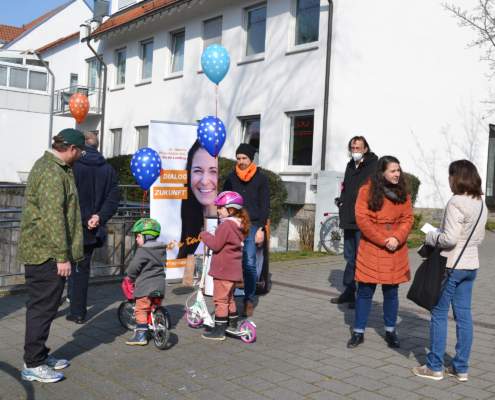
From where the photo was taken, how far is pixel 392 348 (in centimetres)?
523

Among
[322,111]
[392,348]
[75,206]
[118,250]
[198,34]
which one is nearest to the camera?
[75,206]

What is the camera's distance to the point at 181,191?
7980mm

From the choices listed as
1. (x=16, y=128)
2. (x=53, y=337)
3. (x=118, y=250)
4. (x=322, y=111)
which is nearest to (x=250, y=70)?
(x=322, y=111)

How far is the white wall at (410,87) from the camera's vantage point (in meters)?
14.0

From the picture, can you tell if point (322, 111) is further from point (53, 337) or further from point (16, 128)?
point (16, 128)

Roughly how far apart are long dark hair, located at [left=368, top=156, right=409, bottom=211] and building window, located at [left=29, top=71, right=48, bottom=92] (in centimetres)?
3407

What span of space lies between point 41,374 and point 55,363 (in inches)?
10.5

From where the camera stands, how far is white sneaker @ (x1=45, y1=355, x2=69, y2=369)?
433 cm

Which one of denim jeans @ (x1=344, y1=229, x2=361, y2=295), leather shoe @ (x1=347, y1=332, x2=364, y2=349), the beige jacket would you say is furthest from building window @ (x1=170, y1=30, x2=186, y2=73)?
the beige jacket

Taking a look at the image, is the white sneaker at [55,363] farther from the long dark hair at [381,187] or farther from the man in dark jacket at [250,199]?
the long dark hair at [381,187]

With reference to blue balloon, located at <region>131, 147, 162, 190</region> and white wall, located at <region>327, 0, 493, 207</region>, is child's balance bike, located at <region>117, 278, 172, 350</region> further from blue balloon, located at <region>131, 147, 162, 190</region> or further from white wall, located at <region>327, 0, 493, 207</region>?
white wall, located at <region>327, 0, 493, 207</region>

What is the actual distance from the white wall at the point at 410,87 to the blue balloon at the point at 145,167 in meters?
7.69

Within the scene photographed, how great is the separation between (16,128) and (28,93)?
9.07 feet

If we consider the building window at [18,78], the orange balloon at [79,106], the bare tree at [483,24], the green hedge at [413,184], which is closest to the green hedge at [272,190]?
the orange balloon at [79,106]
